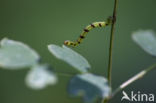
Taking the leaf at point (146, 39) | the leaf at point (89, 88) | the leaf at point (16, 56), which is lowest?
the leaf at point (89, 88)

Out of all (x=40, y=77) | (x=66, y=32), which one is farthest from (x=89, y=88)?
(x=66, y=32)

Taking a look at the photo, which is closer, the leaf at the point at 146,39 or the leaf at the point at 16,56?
the leaf at the point at 16,56

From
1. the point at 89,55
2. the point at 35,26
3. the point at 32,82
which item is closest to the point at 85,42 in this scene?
the point at 89,55

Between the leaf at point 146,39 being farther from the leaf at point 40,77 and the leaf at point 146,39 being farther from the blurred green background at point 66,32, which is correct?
the blurred green background at point 66,32

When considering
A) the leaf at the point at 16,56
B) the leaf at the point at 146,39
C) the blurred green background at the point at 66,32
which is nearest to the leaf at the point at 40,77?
the leaf at the point at 16,56

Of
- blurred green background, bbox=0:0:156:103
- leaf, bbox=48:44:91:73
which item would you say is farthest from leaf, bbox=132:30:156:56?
blurred green background, bbox=0:0:156:103

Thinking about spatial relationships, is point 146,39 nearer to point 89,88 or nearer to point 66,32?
point 89,88
